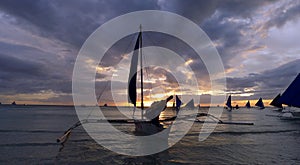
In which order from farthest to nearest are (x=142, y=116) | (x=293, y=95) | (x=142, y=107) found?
(x=293, y=95) → (x=142, y=107) → (x=142, y=116)

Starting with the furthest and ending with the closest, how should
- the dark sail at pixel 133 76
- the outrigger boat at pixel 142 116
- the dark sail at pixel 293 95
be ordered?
the dark sail at pixel 293 95
the dark sail at pixel 133 76
the outrigger boat at pixel 142 116

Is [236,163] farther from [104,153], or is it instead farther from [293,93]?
[293,93]

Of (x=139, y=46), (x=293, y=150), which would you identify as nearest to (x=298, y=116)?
(x=293, y=150)

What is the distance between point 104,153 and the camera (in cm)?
1706

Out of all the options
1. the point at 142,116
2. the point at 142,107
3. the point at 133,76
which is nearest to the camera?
the point at 142,116

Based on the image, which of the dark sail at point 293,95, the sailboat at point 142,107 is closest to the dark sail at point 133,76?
the sailboat at point 142,107

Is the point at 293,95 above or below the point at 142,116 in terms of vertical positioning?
above

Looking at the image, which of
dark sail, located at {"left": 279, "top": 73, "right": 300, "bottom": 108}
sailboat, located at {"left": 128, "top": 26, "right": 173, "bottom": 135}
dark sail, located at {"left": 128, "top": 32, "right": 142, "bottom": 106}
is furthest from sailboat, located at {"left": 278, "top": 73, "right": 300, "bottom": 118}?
dark sail, located at {"left": 128, "top": 32, "right": 142, "bottom": 106}

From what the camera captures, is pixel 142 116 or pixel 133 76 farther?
pixel 133 76

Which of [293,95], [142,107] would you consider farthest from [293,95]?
[142,107]

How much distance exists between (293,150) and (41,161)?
66.8 feet

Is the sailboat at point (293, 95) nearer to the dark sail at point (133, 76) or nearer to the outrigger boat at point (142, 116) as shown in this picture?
the outrigger boat at point (142, 116)

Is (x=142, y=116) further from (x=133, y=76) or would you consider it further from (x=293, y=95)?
(x=293, y=95)

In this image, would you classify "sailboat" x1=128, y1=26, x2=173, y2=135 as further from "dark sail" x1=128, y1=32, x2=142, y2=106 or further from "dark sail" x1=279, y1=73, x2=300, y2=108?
"dark sail" x1=279, y1=73, x2=300, y2=108
